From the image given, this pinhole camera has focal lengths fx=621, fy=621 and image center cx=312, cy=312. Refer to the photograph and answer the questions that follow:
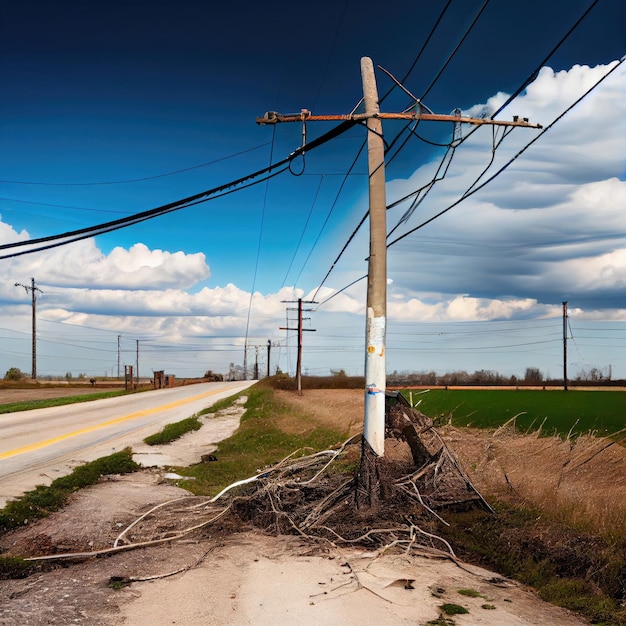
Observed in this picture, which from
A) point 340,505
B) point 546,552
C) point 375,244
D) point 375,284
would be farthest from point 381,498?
point 375,244

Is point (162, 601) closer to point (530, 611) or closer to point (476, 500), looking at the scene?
point (530, 611)

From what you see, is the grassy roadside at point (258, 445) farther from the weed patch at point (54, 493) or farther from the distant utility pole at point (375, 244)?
the distant utility pole at point (375, 244)

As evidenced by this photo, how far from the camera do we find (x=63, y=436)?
17.4 metres

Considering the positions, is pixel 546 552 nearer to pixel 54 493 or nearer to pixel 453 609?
pixel 453 609

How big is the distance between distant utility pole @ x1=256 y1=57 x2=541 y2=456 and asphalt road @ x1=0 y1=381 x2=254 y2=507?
528 cm

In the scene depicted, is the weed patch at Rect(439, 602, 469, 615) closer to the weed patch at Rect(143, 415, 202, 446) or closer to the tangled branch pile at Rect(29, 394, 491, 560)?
the tangled branch pile at Rect(29, 394, 491, 560)

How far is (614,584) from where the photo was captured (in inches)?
224

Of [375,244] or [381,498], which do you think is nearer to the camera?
[381,498]

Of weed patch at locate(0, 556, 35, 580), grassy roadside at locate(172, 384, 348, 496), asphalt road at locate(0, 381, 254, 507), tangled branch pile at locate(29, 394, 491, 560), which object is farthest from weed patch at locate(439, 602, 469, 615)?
asphalt road at locate(0, 381, 254, 507)

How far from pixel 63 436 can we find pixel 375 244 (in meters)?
12.4

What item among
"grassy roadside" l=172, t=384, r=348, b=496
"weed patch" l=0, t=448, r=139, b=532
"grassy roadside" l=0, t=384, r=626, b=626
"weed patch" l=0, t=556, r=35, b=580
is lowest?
"grassy roadside" l=172, t=384, r=348, b=496

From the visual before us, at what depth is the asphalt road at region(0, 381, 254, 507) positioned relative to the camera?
1120 centimetres

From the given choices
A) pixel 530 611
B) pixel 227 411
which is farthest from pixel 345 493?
pixel 227 411

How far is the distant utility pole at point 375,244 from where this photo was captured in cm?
849
